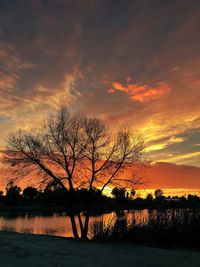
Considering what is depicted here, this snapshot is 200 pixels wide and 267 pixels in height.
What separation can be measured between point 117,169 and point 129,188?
2121 mm

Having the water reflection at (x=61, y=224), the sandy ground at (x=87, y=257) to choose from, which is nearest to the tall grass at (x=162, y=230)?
the water reflection at (x=61, y=224)

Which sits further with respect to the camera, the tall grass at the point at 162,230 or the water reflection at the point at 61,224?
the water reflection at the point at 61,224

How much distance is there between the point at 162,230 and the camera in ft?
52.9

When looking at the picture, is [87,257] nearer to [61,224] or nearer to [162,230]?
[162,230]

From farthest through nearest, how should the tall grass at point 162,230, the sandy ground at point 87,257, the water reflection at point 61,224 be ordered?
the water reflection at point 61,224
the tall grass at point 162,230
the sandy ground at point 87,257

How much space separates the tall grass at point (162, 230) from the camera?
15.2m

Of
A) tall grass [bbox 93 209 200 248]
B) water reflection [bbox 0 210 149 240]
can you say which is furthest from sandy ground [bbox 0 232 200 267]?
water reflection [bbox 0 210 149 240]

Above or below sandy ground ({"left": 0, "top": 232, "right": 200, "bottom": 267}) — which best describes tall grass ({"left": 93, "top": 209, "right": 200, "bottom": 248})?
above

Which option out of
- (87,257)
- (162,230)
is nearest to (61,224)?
(162,230)

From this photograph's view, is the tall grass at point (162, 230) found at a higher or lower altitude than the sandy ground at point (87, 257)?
higher

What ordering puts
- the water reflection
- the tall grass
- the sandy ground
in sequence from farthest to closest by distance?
the water reflection
the tall grass
the sandy ground

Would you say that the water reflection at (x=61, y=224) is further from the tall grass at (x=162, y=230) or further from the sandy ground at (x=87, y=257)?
the sandy ground at (x=87, y=257)

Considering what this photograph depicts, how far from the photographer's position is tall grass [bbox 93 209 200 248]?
598 inches

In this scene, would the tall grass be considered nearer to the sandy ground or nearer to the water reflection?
the water reflection
